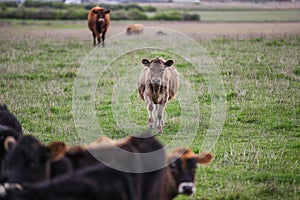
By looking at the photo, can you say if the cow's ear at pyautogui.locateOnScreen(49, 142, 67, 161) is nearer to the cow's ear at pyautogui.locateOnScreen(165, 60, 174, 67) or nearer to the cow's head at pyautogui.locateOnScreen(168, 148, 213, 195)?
the cow's head at pyautogui.locateOnScreen(168, 148, 213, 195)

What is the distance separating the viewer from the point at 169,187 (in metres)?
6.36

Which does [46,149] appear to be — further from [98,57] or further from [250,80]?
[98,57]

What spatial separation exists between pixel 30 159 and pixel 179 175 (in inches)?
73.1

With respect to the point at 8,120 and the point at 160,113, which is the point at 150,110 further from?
the point at 8,120

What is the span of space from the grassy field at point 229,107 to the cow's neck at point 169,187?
96cm

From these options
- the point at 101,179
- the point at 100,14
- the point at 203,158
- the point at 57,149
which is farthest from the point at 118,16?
the point at 101,179

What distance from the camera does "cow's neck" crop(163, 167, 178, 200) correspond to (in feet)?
20.2

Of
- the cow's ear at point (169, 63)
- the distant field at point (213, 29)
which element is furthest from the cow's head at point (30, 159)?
the distant field at point (213, 29)

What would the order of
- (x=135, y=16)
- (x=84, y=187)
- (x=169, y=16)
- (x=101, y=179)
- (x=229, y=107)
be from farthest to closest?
(x=135, y=16) → (x=169, y=16) → (x=229, y=107) → (x=101, y=179) → (x=84, y=187)

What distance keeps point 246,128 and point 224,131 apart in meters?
0.49

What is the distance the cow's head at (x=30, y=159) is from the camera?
5.50m

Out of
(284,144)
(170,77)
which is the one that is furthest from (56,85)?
(284,144)

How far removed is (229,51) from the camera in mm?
20062

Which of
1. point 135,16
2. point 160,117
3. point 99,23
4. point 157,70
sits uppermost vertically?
point 157,70
